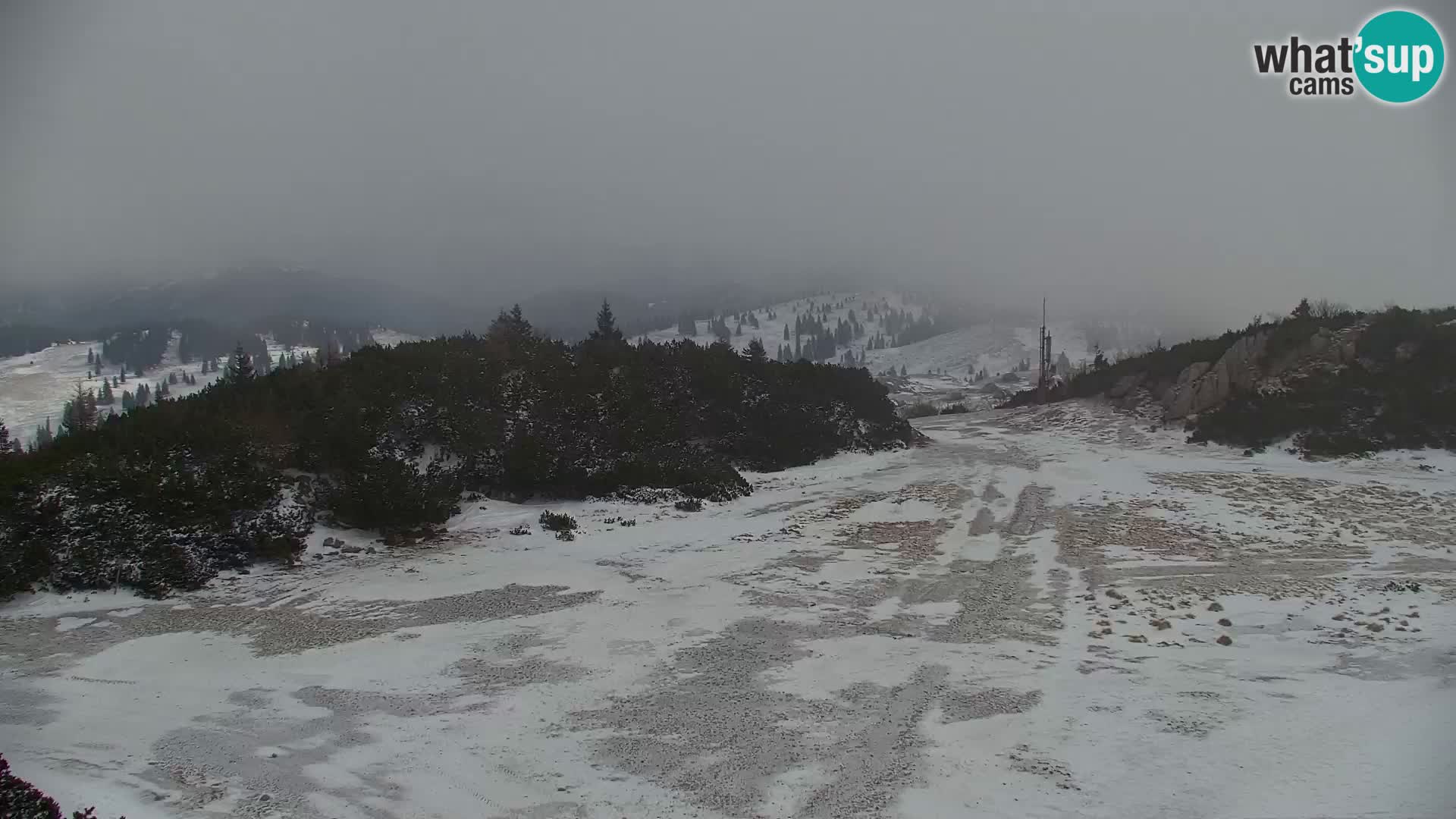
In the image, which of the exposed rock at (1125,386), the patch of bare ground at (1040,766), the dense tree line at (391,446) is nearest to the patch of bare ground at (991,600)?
the patch of bare ground at (1040,766)

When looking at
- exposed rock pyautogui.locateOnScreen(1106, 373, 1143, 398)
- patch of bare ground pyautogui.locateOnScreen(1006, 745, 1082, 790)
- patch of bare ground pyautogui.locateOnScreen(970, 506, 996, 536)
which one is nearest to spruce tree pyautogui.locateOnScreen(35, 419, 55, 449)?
patch of bare ground pyautogui.locateOnScreen(1006, 745, 1082, 790)

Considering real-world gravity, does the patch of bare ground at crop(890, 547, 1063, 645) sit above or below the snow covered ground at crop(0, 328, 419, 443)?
below

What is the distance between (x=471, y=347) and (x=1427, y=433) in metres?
28.7

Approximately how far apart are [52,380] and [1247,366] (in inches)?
8980

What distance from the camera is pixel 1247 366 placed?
27219 millimetres

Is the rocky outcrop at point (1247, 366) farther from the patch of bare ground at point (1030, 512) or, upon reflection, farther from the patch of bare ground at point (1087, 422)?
the patch of bare ground at point (1030, 512)

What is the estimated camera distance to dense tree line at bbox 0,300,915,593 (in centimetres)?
1110

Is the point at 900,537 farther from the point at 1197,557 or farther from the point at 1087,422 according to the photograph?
the point at 1087,422

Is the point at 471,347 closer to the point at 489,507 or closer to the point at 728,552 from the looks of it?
the point at 489,507

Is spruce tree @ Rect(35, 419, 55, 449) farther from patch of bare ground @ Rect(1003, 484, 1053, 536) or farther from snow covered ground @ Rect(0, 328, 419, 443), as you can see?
snow covered ground @ Rect(0, 328, 419, 443)

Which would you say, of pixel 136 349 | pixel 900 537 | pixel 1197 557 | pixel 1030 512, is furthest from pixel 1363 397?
pixel 136 349

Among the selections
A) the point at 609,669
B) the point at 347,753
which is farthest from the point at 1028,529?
the point at 347,753

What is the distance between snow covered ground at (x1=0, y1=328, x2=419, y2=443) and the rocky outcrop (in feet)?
398

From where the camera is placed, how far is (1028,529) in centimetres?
1495
